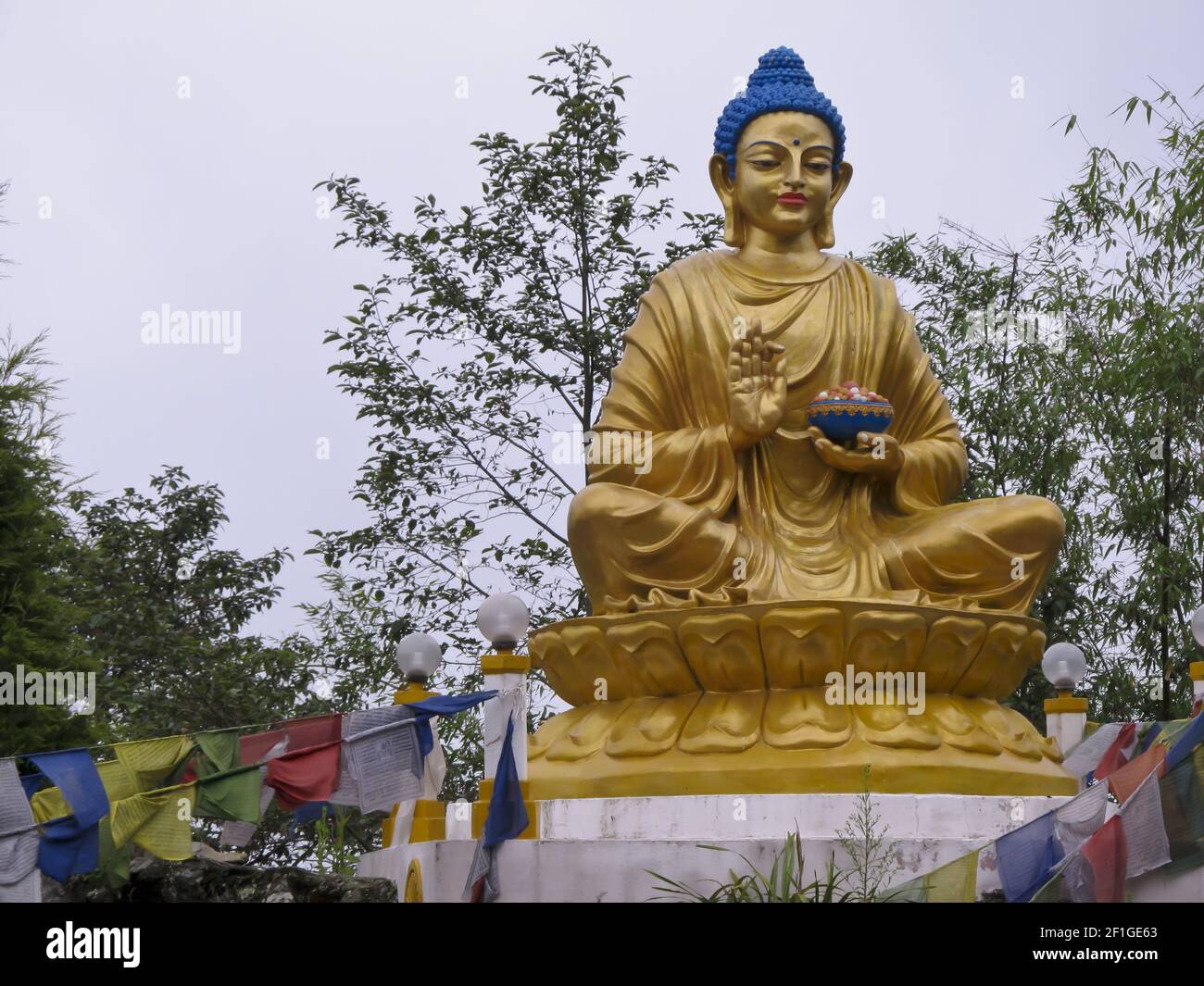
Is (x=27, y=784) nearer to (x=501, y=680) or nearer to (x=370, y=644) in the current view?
(x=501, y=680)

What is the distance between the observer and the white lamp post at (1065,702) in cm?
1009

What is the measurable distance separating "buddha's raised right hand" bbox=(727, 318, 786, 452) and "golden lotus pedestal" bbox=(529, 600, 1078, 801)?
3.37 feet

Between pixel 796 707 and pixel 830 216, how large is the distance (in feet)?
9.46

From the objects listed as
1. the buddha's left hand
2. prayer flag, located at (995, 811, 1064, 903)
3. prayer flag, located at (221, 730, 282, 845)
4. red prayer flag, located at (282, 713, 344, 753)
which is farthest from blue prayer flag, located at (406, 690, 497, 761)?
prayer flag, located at (995, 811, 1064, 903)

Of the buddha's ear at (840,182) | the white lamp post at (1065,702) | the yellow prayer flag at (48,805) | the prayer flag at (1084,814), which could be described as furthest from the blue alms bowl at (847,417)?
the yellow prayer flag at (48,805)

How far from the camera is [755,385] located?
8922mm

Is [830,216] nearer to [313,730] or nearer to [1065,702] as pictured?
[1065,702]

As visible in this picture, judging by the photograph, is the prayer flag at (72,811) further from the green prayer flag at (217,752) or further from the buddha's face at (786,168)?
the buddha's face at (786,168)

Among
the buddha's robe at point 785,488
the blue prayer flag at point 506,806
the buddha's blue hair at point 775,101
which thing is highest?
the buddha's blue hair at point 775,101

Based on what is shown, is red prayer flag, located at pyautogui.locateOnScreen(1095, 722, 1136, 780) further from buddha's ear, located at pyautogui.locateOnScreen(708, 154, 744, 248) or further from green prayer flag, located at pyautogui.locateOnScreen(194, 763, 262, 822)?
green prayer flag, located at pyautogui.locateOnScreen(194, 763, 262, 822)

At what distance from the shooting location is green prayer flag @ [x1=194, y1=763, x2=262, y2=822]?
795cm

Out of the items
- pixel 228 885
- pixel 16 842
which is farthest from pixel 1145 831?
pixel 16 842

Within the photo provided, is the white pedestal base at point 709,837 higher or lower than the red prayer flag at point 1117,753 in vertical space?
lower

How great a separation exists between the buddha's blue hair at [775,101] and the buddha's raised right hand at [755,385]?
1.34 m
